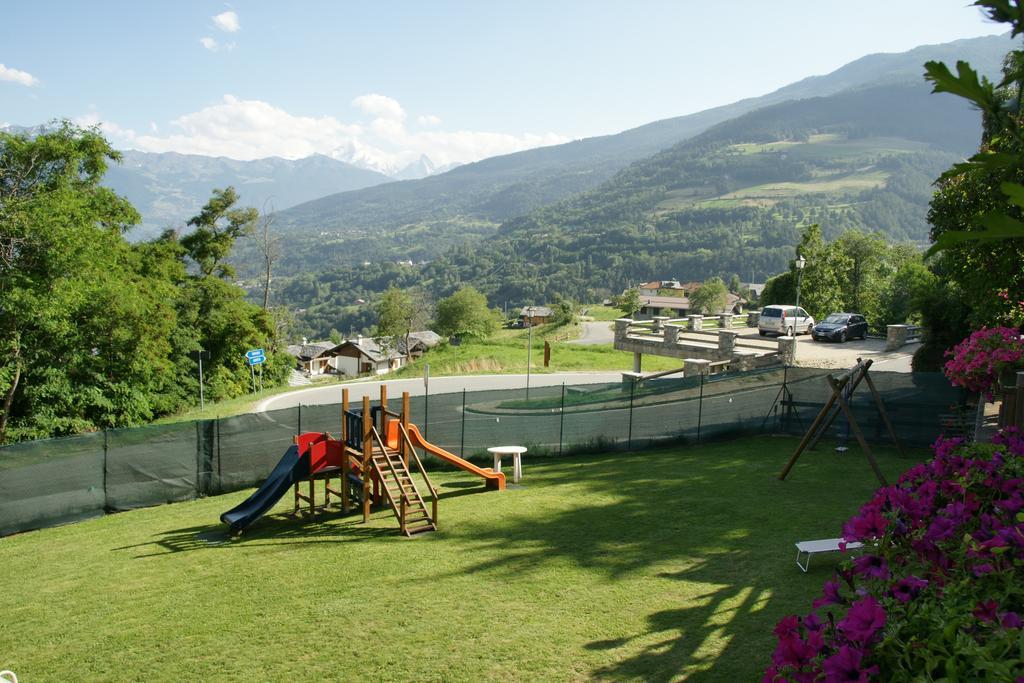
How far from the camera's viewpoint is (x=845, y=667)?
2441 mm

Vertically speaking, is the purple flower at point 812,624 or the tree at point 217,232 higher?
the tree at point 217,232

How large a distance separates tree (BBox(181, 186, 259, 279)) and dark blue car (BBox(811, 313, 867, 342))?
1299 inches

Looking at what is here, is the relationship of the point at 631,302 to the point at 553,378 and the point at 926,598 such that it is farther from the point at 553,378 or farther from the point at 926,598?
the point at 926,598

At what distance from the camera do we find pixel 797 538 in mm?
9922

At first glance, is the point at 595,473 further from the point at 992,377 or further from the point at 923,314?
the point at 923,314

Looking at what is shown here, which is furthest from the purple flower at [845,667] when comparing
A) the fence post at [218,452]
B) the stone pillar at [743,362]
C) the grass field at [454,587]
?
the stone pillar at [743,362]

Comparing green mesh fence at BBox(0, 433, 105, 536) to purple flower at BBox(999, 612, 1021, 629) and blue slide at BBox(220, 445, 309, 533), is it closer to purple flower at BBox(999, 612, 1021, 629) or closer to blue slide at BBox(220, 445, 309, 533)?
blue slide at BBox(220, 445, 309, 533)

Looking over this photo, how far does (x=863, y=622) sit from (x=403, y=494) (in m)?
9.55

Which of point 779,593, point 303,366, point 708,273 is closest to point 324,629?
point 779,593

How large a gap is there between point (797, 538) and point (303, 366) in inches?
4066

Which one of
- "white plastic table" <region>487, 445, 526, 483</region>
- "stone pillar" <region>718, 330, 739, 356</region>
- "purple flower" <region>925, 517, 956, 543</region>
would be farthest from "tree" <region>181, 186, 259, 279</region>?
"purple flower" <region>925, 517, 956, 543</region>

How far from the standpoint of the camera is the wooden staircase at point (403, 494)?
1148 centimetres

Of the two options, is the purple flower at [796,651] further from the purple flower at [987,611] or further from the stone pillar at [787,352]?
the stone pillar at [787,352]

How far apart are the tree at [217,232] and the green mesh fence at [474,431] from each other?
29565 mm
